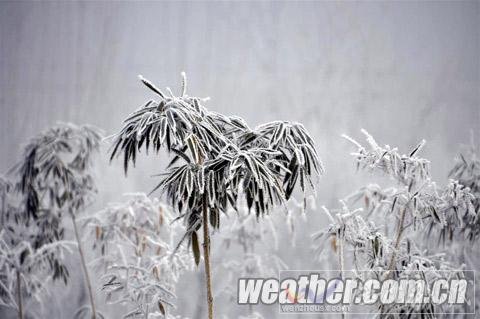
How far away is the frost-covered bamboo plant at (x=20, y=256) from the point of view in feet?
10.0

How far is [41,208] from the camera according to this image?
3371mm

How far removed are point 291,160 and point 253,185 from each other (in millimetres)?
229

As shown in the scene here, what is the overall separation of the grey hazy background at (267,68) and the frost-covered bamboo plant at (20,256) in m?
0.62

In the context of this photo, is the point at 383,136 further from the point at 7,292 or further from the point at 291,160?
the point at 7,292

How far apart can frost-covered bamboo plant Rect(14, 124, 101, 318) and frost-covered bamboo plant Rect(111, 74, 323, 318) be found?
116 centimetres

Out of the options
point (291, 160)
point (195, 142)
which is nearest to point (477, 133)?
point (291, 160)

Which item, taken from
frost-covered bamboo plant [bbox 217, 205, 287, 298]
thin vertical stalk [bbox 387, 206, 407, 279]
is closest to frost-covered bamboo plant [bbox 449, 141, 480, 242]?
thin vertical stalk [bbox 387, 206, 407, 279]

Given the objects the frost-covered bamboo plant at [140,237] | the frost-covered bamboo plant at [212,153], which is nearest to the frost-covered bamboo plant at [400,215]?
the frost-covered bamboo plant at [212,153]

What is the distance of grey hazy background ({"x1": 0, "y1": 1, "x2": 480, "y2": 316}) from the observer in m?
3.84

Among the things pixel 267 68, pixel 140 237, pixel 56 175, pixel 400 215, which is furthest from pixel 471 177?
pixel 56 175

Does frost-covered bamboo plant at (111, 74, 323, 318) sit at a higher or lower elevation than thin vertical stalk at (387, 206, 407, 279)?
higher

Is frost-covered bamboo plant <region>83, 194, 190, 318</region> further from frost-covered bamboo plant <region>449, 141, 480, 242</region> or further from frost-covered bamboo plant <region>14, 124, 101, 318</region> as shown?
frost-covered bamboo plant <region>449, 141, 480, 242</region>

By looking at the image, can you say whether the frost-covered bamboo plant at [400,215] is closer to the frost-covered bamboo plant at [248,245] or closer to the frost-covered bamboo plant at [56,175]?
the frost-covered bamboo plant at [248,245]

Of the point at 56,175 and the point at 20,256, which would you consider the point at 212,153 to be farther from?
the point at 20,256
